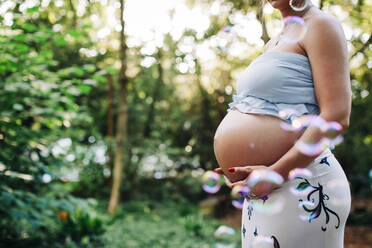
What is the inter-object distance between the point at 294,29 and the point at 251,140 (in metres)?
0.42

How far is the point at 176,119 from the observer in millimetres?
9164

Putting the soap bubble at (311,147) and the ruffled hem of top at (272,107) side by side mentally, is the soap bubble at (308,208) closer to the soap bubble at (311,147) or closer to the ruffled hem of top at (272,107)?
the soap bubble at (311,147)

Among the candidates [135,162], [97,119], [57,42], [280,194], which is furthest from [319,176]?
[97,119]

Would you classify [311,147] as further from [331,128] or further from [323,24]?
[323,24]

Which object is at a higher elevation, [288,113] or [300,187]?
[288,113]

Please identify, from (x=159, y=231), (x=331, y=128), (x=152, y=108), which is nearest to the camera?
(x=331, y=128)

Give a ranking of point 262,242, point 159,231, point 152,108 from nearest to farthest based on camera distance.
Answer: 1. point 262,242
2. point 159,231
3. point 152,108

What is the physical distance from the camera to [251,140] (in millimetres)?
1145

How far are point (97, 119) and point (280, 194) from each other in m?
7.80

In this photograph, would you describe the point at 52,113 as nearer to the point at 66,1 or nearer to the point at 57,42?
the point at 57,42

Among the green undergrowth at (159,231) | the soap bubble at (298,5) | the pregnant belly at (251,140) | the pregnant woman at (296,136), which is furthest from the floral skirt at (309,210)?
the green undergrowth at (159,231)

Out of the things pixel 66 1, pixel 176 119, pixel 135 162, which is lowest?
pixel 135 162

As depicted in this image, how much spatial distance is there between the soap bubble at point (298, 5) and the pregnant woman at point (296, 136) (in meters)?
0.01

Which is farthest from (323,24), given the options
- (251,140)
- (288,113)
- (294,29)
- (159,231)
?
(159,231)
